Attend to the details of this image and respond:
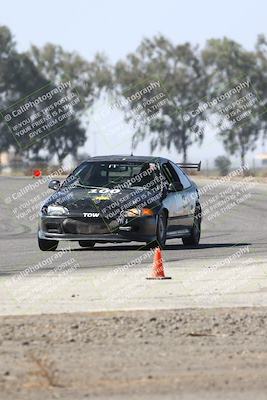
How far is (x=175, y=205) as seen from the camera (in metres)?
21.5

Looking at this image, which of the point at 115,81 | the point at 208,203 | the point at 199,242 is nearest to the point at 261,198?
the point at 208,203

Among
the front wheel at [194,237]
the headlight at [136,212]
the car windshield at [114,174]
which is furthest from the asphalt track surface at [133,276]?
the car windshield at [114,174]

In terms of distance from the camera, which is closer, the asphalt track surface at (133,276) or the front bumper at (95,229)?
the asphalt track surface at (133,276)

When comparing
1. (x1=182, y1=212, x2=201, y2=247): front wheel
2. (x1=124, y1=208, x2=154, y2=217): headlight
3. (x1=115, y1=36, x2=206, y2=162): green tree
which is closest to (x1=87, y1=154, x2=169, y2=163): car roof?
(x1=124, y1=208, x2=154, y2=217): headlight

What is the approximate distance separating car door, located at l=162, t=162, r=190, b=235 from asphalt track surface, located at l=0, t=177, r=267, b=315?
424mm

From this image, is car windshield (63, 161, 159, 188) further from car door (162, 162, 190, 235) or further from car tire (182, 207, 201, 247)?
car tire (182, 207, 201, 247)

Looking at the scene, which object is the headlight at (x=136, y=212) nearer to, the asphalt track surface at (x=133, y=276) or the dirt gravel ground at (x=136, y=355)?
the asphalt track surface at (x=133, y=276)

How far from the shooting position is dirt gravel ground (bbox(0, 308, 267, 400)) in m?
7.88

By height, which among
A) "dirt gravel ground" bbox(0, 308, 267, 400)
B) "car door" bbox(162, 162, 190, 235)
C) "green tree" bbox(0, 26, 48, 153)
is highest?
"dirt gravel ground" bbox(0, 308, 267, 400)

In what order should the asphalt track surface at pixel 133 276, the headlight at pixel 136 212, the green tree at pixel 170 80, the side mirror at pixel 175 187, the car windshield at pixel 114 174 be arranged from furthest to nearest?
the green tree at pixel 170 80, the side mirror at pixel 175 187, the car windshield at pixel 114 174, the headlight at pixel 136 212, the asphalt track surface at pixel 133 276

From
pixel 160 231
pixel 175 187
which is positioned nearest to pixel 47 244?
pixel 160 231

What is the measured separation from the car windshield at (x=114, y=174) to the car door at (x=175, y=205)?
0.44 meters

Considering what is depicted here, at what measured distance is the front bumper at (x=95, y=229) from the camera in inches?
789

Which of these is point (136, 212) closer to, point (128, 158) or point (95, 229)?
point (95, 229)
